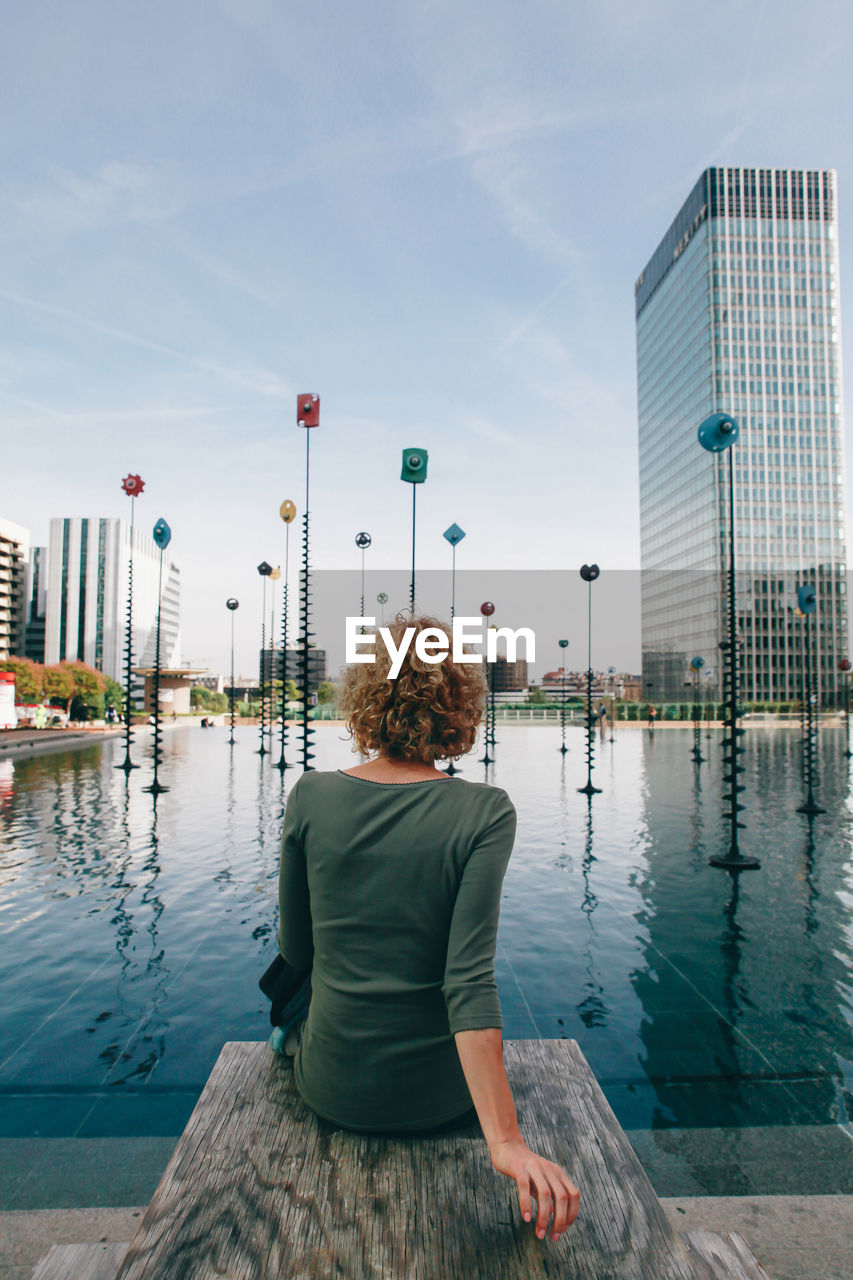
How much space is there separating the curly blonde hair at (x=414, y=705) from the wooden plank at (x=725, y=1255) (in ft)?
4.67

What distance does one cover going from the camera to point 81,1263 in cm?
204

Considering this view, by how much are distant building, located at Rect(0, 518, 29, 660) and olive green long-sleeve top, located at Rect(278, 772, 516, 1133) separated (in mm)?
135139

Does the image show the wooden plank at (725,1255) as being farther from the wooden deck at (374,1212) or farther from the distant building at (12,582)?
the distant building at (12,582)

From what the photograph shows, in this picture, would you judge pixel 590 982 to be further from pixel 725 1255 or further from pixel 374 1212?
pixel 374 1212

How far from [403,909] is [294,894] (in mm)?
434

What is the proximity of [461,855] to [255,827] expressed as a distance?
12.0m

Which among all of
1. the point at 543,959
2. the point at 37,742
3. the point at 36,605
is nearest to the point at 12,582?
the point at 36,605

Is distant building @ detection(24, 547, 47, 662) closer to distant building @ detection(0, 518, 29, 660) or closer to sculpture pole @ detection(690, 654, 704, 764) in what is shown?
distant building @ detection(0, 518, 29, 660)

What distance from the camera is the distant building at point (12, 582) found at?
12419 centimetres

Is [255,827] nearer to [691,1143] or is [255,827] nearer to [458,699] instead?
[691,1143]

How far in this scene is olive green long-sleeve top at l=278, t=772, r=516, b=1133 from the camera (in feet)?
5.79

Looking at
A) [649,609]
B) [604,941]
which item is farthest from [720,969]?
[649,609]

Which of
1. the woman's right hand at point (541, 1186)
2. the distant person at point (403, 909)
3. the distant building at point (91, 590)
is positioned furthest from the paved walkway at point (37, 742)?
the distant building at point (91, 590)

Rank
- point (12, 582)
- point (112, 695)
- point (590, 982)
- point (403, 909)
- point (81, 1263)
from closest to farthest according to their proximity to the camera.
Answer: point (403, 909), point (81, 1263), point (590, 982), point (112, 695), point (12, 582)
